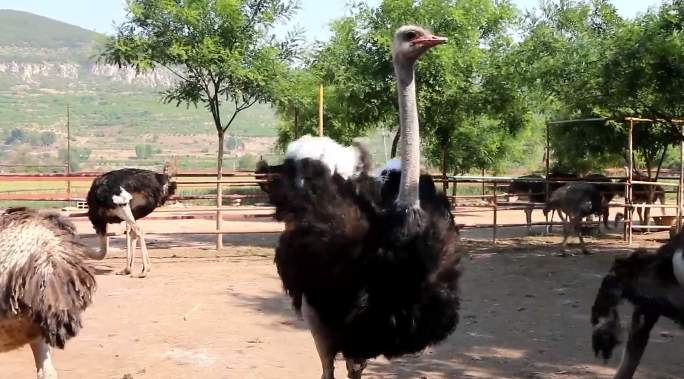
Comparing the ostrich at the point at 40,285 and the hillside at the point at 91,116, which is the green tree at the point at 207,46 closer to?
the ostrich at the point at 40,285

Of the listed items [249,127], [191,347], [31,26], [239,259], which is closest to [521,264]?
[239,259]

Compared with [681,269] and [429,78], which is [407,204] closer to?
[681,269]

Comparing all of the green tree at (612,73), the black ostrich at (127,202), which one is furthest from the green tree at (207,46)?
the green tree at (612,73)

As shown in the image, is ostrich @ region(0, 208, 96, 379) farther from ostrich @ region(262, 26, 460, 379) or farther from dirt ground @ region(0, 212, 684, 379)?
dirt ground @ region(0, 212, 684, 379)

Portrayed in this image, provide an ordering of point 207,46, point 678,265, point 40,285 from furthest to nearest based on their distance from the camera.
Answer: point 207,46, point 678,265, point 40,285

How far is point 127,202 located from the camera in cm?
864

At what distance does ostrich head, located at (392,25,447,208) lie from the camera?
Result: 330 centimetres

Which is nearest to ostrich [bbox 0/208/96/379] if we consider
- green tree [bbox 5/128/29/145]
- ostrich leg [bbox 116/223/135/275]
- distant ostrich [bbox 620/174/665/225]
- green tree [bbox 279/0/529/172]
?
ostrich leg [bbox 116/223/135/275]

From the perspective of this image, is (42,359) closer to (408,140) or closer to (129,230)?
(408,140)

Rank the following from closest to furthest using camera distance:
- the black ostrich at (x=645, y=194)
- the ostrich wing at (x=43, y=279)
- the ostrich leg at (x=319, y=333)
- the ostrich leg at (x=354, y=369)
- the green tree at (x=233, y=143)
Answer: the ostrich wing at (x=43, y=279) < the ostrich leg at (x=319, y=333) < the ostrich leg at (x=354, y=369) < the black ostrich at (x=645, y=194) < the green tree at (x=233, y=143)

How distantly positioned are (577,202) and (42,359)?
8.35 m

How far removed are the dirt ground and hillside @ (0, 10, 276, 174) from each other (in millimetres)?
46636

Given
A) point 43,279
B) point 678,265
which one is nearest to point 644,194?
point 678,265

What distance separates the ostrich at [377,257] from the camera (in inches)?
128
